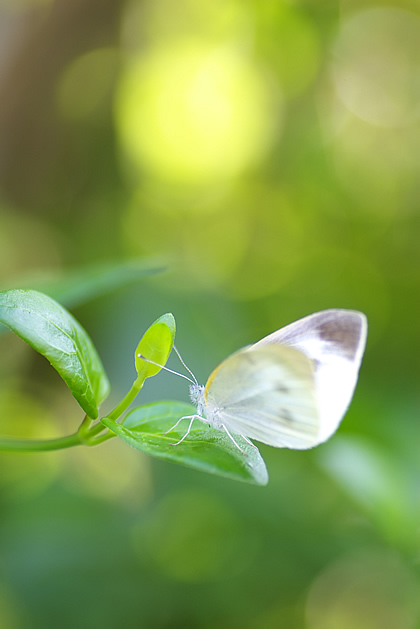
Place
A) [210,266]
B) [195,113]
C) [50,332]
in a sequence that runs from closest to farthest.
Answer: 1. [50,332]
2. [210,266]
3. [195,113]

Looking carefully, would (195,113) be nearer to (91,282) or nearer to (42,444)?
(91,282)

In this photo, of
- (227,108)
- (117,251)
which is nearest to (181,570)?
(117,251)

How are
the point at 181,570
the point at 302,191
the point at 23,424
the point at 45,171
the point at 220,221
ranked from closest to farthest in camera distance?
1. the point at 181,570
2. the point at 23,424
3. the point at 45,171
4. the point at 302,191
5. the point at 220,221

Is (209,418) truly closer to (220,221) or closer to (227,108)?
(220,221)

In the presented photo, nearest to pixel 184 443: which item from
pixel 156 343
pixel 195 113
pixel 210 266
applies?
pixel 156 343

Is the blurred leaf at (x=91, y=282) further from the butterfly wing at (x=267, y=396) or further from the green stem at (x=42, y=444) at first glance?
the green stem at (x=42, y=444)

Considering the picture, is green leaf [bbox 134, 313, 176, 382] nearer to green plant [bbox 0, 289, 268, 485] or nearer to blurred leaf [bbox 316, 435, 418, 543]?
green plant [bbox 0, 289, 268, 485]
